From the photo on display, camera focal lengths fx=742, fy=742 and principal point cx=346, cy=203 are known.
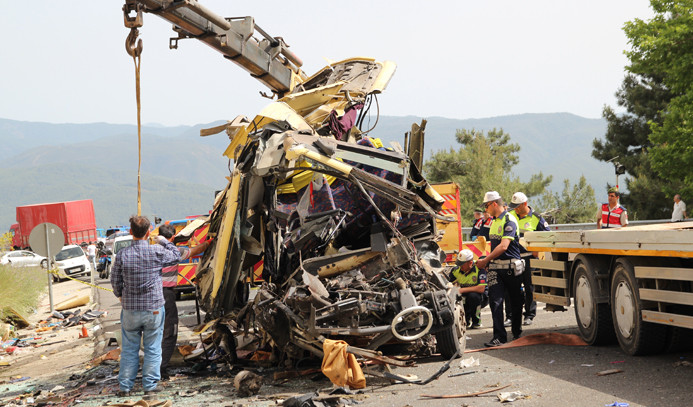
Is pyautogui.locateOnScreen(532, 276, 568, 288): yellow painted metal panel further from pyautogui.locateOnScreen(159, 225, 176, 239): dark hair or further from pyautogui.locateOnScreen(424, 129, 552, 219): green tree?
pyautogui.locateOnScreen(424, 129, 552, 219): green tree

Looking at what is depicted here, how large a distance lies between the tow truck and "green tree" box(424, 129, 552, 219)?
2828cm

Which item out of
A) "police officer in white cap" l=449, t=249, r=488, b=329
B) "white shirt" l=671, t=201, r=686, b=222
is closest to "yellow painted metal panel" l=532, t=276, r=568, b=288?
"police officer in white cap" l=449, t=249, r=488, b=329

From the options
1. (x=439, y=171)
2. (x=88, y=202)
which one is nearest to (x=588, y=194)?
(x=439, y=171)

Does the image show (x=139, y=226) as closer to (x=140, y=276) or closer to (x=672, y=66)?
(x=140, y=276)

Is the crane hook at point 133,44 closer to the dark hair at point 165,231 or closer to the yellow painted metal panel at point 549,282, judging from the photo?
the dark hair at point 165,231

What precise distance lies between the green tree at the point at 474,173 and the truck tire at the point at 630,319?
29.0 meters

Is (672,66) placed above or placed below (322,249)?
above

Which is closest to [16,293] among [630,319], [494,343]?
[494,343]

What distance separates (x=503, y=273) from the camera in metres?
9.20

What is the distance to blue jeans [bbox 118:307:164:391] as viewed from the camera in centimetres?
788

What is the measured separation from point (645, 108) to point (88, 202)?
37.9 m

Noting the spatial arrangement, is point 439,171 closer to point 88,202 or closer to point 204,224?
point 88,202

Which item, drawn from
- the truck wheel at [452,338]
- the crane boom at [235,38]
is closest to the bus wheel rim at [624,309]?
the truck wheel at [452,338]

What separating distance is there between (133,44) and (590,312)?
247 inches
